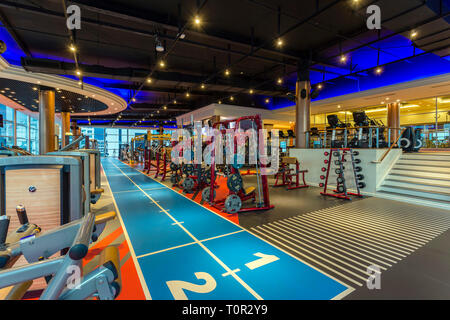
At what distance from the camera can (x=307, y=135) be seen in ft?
31.0

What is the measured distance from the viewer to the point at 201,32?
21.0 feet

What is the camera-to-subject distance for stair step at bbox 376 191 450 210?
499 centimetres

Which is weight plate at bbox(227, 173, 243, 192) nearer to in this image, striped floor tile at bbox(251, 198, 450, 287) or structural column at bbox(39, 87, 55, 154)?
striped floor tile at bbox(251, 198, 450, 287)

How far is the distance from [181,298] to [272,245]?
152 centimetres

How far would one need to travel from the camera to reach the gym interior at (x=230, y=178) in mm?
1713

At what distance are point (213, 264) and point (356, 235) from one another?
239cm

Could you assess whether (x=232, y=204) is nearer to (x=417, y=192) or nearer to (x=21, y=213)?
(x=21, y=213)

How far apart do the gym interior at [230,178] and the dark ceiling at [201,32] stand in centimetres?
5

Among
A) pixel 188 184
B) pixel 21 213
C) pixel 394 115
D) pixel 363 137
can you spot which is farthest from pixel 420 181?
pixel 394 115

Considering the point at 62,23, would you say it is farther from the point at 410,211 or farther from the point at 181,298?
the point at 410,211

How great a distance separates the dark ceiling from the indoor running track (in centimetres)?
476

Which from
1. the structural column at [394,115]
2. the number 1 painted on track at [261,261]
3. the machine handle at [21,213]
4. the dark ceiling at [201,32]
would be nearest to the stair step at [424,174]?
the dark ceiling at [201,32]

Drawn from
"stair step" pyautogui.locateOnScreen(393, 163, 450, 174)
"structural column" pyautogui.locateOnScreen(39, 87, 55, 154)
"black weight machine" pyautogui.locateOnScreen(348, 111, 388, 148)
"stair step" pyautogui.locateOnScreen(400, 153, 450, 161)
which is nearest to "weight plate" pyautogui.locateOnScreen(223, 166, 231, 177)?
"black weight machine" pyautogui.locateOnScreen(348, 111, 388, 148)
